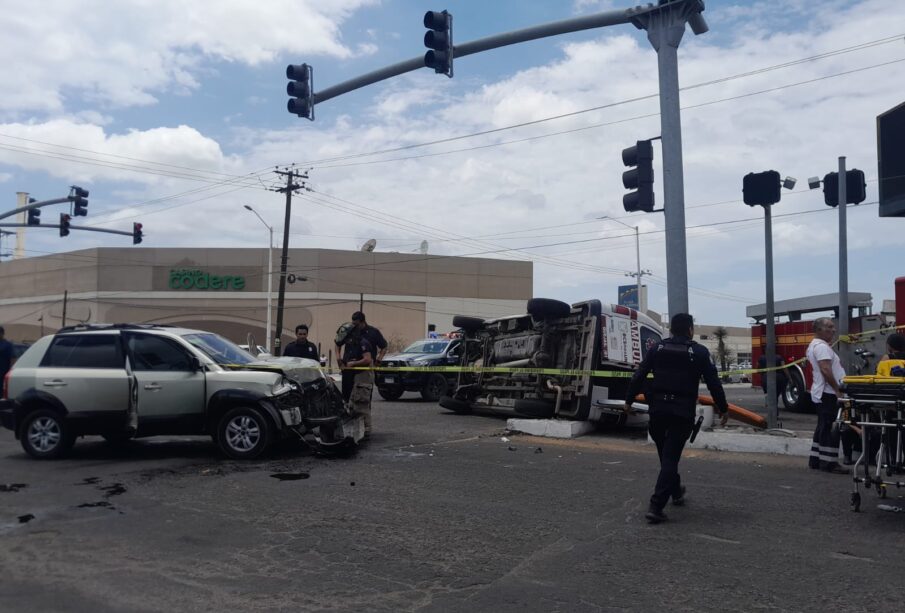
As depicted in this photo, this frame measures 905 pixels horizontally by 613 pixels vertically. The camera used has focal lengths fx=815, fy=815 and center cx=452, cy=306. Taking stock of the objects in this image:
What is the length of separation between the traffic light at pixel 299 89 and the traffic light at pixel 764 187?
7776mm

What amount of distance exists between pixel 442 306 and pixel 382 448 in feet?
195

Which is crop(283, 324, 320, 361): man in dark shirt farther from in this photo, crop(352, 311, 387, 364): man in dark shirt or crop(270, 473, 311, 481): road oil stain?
crop(270, 473, 311, 481): road oil stain

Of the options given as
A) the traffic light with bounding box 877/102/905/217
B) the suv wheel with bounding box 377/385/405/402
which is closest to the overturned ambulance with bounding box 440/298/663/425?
the suv wheel with bounding box 377/385/405/402

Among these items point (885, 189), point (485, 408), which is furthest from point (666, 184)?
point (885, 189)

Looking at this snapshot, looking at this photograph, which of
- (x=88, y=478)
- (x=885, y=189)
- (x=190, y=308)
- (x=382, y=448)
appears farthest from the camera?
(x=190, y=308)

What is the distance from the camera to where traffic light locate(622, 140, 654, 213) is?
1216 cm

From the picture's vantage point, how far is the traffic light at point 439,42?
1259 centimetres

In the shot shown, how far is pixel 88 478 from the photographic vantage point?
8.67 m

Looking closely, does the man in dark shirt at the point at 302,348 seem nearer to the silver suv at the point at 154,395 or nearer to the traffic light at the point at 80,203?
the silver suv at the point at 154,395

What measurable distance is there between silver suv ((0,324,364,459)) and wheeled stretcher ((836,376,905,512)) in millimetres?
5769

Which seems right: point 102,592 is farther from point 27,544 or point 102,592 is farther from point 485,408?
point 485,408

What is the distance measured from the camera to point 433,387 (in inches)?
800

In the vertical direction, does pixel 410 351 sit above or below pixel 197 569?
above

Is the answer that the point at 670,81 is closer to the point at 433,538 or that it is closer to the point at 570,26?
the point at 570,26
